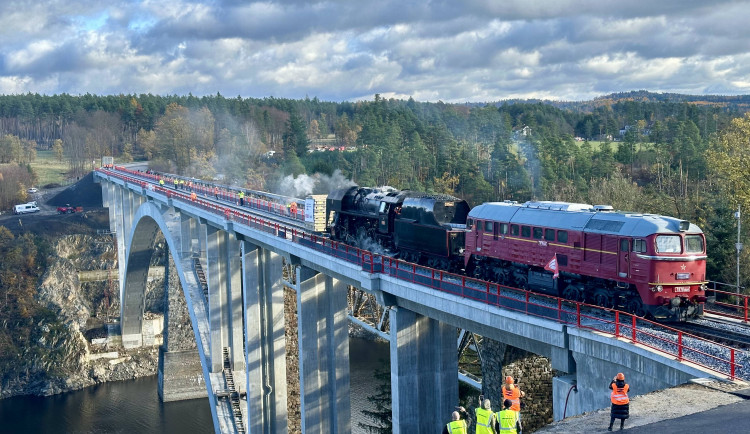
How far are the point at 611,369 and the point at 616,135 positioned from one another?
128 m

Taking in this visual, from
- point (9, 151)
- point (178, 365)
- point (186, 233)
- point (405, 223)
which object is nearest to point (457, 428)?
point (405, 223)

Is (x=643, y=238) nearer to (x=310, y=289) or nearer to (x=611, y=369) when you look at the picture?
(x=611, y=369)

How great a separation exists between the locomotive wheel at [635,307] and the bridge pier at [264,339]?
72.7 feet

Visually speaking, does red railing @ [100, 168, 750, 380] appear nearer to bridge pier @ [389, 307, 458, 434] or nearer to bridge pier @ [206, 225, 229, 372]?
bridge pier @ [389, 307, 458, 434]

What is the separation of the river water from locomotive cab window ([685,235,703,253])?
35.7 meters

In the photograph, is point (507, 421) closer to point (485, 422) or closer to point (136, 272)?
point (485, 422)

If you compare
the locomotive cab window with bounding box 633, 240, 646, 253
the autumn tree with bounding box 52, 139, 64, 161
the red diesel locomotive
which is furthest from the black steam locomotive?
the autumn tree with bounding box 52, 139, 64, 161

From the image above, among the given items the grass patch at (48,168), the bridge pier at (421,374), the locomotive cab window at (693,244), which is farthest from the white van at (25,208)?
the locomotive cab window at (693,244)

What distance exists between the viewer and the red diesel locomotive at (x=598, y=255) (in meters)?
17.6

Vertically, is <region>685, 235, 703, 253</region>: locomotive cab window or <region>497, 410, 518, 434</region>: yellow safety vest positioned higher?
<region>685, 235, 703, 253</region>: locomotive cab window

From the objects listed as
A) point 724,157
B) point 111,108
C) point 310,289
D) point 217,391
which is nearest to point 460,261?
point 310,289

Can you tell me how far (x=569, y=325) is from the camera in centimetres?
1580

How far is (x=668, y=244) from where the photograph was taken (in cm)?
1788

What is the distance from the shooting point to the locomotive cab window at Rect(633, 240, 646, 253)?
17.9m
